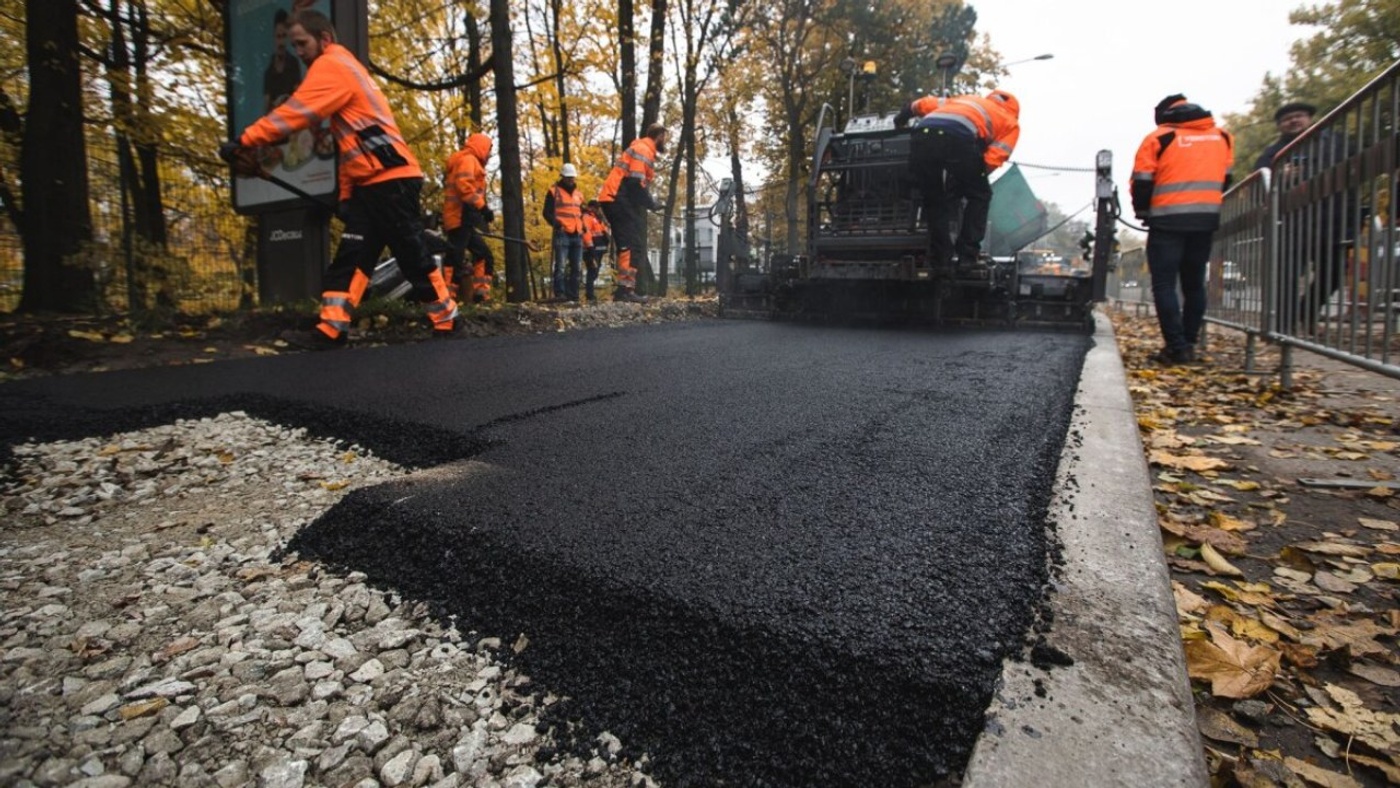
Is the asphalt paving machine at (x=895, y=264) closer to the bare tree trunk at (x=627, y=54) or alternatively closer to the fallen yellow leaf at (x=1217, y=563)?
the bare tree trunk at (x=627, y=54)

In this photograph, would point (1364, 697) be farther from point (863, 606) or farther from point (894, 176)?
point (894, 176)

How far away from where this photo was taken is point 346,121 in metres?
4.76

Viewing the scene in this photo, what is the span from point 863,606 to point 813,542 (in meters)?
0.32

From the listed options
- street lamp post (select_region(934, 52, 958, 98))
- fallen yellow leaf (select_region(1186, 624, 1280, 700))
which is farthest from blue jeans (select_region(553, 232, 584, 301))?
fallen yellow leaf (select_region(1186, 624, 1280, 700))

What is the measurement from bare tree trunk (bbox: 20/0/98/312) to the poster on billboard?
130cm

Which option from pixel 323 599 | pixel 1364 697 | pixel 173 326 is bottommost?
pixel 1364 697

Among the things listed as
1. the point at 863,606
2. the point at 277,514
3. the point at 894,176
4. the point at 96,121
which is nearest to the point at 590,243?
the point at 894,176

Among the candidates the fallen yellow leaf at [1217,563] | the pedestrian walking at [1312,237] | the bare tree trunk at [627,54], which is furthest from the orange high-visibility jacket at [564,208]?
the fallen yellow leaf at [1217,563]

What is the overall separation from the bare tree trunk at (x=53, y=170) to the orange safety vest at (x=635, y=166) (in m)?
5.83

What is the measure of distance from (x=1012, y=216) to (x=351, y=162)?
36.2 ft

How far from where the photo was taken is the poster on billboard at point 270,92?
20.4 ft

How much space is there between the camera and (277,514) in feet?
6.70

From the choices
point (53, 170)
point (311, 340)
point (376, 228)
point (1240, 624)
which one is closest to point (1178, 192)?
point (1240, 624)

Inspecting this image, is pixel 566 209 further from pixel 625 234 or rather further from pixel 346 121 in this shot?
pixel 346 121
